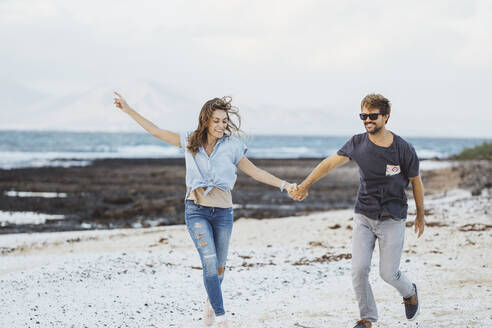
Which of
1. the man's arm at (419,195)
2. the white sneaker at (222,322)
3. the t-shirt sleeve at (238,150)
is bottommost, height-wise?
the white sneaker at (222,322)

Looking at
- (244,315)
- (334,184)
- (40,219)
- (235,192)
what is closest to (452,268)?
(244,315)

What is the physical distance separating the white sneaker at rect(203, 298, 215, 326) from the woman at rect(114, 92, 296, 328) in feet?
1.37

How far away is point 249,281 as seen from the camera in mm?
7352

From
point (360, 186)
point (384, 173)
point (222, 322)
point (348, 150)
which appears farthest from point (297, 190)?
point (222, 322)

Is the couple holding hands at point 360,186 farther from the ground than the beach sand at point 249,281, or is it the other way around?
the couple holding hands at point 360,186

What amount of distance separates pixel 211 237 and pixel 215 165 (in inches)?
24.4

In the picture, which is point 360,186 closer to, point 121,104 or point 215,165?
point 215,165

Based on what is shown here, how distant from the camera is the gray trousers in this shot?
4777mm

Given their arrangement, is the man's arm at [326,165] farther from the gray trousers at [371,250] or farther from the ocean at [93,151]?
the ocean at [93,151]

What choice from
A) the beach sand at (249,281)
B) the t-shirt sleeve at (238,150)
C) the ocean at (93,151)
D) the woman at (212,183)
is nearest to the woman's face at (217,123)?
the woman at (212,183)

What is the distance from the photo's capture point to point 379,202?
15.5 feet

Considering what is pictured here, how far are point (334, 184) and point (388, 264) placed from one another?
20623 millimetres

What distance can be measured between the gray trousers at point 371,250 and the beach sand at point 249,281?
73cm

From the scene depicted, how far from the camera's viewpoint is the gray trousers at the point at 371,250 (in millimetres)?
4777
